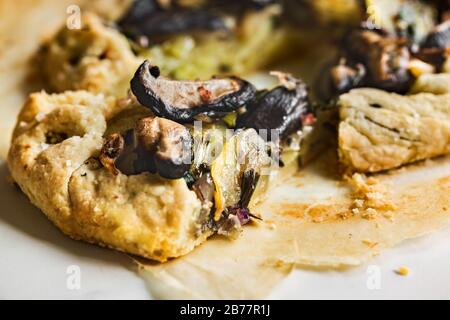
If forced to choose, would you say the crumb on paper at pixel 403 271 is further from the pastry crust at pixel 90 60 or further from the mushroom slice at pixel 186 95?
the pastry crust at pixel 90 60

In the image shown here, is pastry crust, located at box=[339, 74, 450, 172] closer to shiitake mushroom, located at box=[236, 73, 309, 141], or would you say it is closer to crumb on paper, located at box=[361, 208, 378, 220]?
shiitake mushroom, located at box=[236, 73, 309, 141]

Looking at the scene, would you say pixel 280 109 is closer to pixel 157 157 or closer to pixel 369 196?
pixel 369 196

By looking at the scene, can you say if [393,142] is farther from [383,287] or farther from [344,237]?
[383,287]

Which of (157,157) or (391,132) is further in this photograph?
(391,132)

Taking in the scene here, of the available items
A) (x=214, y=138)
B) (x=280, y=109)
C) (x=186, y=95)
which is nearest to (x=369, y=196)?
(x=280, y=109)

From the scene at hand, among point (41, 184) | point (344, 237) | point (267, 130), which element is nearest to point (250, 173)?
point (267, 130)
